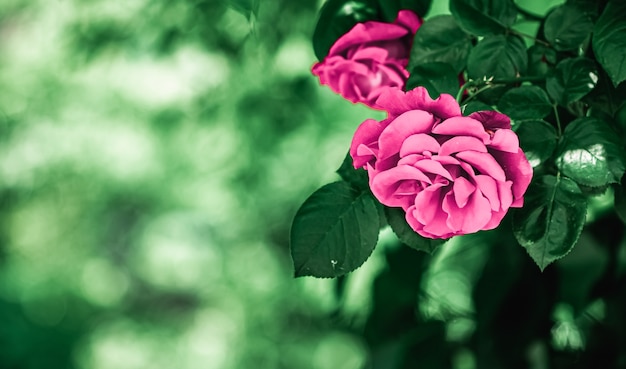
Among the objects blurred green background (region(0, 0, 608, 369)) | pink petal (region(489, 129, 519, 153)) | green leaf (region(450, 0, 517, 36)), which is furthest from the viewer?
blurred green background (region(0, 0, 608, 369))

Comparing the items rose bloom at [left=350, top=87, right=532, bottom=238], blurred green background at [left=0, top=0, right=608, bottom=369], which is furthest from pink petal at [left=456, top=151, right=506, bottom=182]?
blurred green background at [left=0, top=0, right=608, bottom=369]

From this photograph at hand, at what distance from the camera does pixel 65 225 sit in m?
1.62

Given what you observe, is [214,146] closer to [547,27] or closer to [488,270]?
[488,270]

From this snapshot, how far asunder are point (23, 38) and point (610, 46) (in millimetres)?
1451

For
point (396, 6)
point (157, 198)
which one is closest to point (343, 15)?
point (396, 6)

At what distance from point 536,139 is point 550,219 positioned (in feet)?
0.17

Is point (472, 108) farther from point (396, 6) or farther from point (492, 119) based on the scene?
point (396, 6)

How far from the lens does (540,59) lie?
0.50 metres

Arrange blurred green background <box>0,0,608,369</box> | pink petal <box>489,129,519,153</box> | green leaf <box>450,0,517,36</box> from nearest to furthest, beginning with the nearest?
pink petal <box>489,129,519,153</box> < green leaf <box>450,0,517,36</box> < blurred green background <box>0,0,608,369</box>

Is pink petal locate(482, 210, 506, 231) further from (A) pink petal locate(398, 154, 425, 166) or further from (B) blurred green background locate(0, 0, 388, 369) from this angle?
(B) blurred green background locate(0, 0, 388, 369)

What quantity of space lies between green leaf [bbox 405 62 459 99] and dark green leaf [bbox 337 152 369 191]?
2.4 inches

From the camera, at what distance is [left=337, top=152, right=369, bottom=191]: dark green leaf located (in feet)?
1.48

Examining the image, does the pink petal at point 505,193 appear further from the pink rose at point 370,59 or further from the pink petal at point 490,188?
the pink rose at point 370,59

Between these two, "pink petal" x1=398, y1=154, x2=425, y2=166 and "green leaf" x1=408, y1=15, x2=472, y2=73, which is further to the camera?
"green leaf" x1=408, y1=15, x2=472, y2=73
